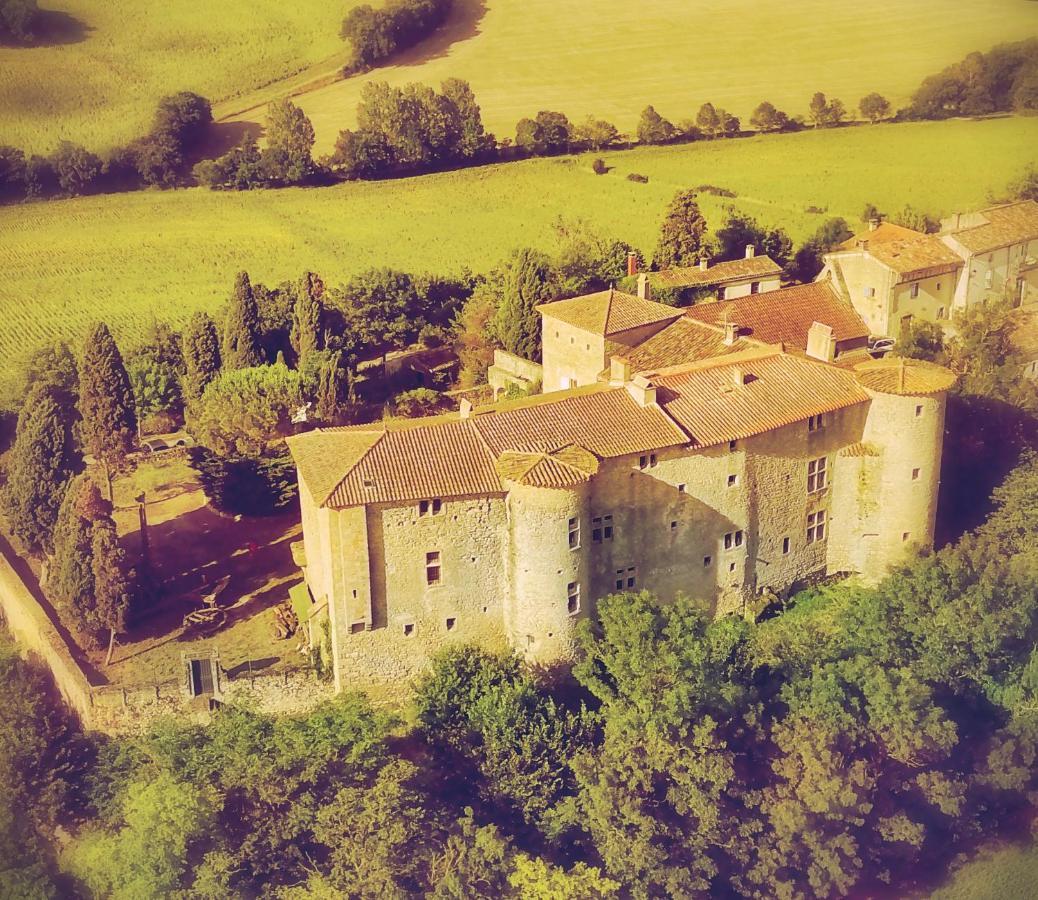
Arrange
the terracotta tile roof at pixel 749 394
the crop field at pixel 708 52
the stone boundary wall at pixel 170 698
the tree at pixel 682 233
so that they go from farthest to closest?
the tree at pixel 682 233 → the crop field at pixel 708 52 → the terracotta tile roof at pixel 749 394 → the stone boundary wall at pixel 170 698

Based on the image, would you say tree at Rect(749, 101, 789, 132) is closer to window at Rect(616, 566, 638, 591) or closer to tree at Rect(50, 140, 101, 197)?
window at Rect(616, 566, 638, 591)

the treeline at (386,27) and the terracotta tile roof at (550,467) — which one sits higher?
the treeline at (386,27)

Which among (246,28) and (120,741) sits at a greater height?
(246,28)

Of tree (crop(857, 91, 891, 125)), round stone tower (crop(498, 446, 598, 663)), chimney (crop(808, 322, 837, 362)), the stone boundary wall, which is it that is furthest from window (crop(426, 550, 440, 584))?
tree (crop(857, 91, 891, 125))

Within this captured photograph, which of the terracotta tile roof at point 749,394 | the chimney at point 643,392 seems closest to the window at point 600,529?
the terracotta tile roof at point 749,394

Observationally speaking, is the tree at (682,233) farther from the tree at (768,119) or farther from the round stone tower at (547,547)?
the round stone tower at (547,547)

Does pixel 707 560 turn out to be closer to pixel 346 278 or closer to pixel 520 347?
pixel 520 347

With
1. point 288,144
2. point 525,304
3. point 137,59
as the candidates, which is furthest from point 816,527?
point 137,59

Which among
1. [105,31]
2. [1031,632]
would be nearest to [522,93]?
[105,31]
